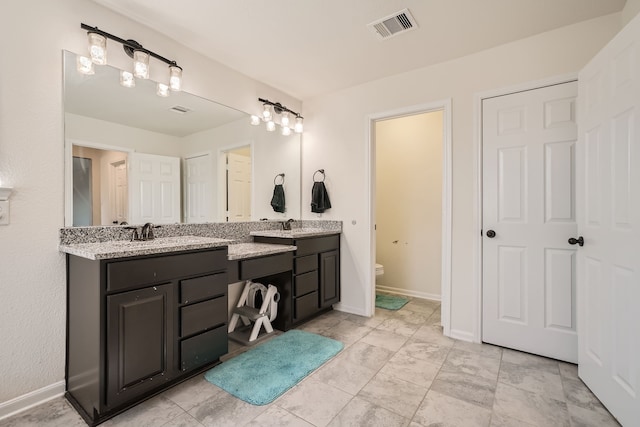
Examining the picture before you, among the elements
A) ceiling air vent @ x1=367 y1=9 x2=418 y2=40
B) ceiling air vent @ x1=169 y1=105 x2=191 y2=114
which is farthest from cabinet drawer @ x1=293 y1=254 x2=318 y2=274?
ceiling air vent @ x1=367 y1=9 x2=418 y2=40

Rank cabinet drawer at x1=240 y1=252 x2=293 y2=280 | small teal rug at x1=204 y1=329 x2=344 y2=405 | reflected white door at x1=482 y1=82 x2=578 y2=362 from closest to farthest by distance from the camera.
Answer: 1. small teal rug at x1=204 y1=329 x2=344 y2=405
2. reflected white door at x1=482 y1=82 x2=578 y2=362
3. cabinet drawer at x1=240 y1=252 x2=293 y2=280

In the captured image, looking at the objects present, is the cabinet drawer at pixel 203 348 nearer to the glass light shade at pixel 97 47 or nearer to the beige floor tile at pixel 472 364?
the beige floor tile at pixel 472 364

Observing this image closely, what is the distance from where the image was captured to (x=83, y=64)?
180cm

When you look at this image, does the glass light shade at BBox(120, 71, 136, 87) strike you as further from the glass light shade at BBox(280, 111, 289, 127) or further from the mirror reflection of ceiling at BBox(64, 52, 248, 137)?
the glass light shade at BBox(280, 111, 289, 127)

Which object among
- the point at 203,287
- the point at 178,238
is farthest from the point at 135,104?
the point at 203,287

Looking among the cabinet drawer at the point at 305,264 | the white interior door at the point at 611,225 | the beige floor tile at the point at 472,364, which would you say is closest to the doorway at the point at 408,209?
the cabinet drawer at the point at 305,264

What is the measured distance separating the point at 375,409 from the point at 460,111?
93.3 inches

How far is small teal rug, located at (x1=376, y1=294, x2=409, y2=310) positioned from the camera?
135 inches

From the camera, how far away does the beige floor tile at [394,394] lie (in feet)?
5.44

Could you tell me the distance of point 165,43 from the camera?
2.22 metres

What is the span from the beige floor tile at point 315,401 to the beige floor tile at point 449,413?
0.42 meters

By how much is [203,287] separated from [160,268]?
313 mm

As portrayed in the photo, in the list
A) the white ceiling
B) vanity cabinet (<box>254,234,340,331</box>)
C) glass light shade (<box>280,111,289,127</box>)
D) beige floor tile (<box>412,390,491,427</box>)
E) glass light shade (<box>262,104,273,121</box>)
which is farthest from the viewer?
glass light shade (<box>280,111,289,127</box>)

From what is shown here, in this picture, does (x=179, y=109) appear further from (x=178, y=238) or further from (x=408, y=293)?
(x=408, y=293)
